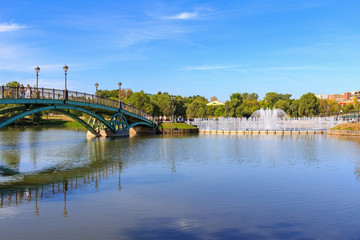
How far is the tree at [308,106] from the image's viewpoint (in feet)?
349

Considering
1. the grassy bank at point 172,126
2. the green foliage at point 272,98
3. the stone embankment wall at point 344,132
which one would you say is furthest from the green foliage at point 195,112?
the stone embankment wall at point 344,132

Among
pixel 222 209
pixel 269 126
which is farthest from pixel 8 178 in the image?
pixel 269 126

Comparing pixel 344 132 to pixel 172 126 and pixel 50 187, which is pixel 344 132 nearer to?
pixel 172 126

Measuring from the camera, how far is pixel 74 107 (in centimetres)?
4038

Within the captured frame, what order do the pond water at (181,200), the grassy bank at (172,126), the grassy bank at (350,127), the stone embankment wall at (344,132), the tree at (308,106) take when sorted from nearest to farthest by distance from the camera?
the pond water at (181,200) → the stone embankment wall at (344,132) → the grassy bank at (350,127) → the grassy bank at (172,126) → the tree at (308,106)

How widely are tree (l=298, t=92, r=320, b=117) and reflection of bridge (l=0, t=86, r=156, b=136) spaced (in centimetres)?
6363

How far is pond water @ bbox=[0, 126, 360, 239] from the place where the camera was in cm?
997

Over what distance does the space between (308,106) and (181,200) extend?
4008 inches

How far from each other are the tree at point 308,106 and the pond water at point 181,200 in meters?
88.6

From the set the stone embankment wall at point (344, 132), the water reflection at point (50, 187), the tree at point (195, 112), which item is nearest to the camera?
the water reflection at point (50, 187)

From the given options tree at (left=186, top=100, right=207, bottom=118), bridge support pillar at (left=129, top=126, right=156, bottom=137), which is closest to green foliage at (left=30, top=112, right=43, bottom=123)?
tree at (left=186, top=100, right=207, bottom=118)

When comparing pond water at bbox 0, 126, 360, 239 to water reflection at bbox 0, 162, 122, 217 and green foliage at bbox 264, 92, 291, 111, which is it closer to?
water reflection at bbox 0, 162, 122, 217

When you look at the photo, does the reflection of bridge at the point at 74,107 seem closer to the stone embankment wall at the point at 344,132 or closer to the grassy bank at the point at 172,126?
the grassy bank at the point at 172,126

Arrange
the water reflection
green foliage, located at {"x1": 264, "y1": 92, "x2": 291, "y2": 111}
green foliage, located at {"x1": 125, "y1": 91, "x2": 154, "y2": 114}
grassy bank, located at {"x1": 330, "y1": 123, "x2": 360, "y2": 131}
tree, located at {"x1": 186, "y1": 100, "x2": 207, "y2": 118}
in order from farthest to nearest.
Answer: green foliage, located at {"x1": 264, "y1": 92, "x2": 291, "y2": 111}, tree, located at {"x1": 186, "y1": 100, "x2": 207, "y2": 118}, green foliage, located at {"x1": 125, "y1": 91, "x2": 154, "y2": 114}, grassy bank, located at {"x1": 330, "y1": 123, "x2": 360, "y2": 131}, the water reflection
